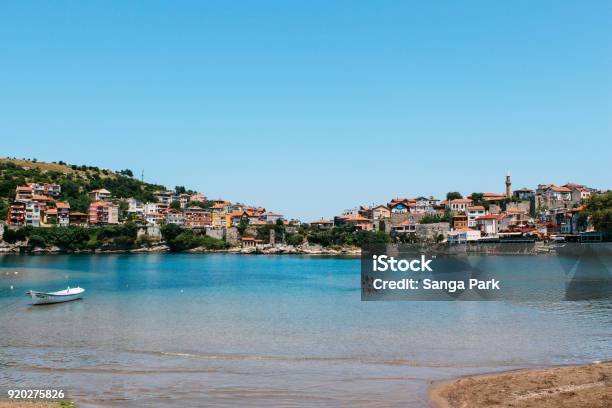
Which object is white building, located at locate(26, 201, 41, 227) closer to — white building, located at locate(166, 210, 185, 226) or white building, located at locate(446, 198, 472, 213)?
white building, located at locate(166, 210, 185, 226)

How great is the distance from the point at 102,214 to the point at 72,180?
2179 centimetres

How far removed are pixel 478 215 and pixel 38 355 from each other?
81376 millimetres

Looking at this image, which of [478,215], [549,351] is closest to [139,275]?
[549,351]

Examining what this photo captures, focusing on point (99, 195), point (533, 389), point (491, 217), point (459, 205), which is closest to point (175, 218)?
point (99, 195)

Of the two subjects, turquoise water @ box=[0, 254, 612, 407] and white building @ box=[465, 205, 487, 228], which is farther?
white building @ box=[465, 205, 487, 228]

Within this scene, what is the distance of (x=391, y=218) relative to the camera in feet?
309

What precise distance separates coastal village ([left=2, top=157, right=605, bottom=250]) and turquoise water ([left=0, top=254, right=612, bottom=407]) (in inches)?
2299

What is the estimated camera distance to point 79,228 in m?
A: 82.6

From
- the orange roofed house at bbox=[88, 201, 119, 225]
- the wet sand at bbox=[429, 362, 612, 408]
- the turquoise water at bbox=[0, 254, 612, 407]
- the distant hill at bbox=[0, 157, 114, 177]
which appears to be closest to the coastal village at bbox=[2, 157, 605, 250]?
the orange roofed house at bbox=[88, 201, 119, 225]

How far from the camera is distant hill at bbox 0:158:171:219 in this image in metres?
95.6

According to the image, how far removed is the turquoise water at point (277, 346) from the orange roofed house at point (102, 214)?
2607 inches

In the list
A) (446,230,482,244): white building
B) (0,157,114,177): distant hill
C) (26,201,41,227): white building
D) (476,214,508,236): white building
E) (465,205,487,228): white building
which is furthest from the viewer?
(0,157,114,177): distant hill

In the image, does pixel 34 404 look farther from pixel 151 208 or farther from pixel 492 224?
pixel 151 208

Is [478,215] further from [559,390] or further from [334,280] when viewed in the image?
[559,390]
